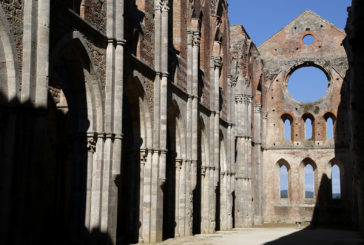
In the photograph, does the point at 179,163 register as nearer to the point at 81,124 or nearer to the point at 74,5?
the point at 81,124

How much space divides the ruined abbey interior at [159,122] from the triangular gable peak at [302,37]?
9cm

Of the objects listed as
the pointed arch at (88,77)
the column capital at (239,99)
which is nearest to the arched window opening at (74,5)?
the pointed arch at (88,77)

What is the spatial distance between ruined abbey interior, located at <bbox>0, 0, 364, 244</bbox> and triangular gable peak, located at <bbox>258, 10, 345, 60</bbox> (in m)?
0.09

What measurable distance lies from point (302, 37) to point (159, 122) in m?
24.5

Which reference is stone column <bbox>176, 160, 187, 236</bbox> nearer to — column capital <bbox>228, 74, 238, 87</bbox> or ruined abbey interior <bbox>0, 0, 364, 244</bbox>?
ruined abbey interior <bbox>0, 0, 364, 244</bbox>

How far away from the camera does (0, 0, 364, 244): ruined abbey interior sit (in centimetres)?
1098

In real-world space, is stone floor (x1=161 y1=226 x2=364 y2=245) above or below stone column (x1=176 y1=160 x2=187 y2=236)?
below

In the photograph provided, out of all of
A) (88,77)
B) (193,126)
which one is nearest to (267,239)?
(193,126)

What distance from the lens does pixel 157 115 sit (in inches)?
773

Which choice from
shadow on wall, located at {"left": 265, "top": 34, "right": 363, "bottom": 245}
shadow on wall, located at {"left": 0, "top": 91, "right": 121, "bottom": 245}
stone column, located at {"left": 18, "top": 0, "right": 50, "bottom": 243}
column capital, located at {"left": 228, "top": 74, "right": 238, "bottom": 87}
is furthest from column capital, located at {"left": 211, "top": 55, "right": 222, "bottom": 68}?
shadow on wall, located at {"left": 0, "top": 91, "right": 121, "bottom": 245}

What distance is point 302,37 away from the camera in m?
40.8

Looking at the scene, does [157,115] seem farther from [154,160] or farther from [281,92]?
[281,92]

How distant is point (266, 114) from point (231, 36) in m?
7.27

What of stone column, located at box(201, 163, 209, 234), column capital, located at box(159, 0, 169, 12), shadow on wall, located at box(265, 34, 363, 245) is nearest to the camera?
column capital, located at box(159, 0, 169, 12)
